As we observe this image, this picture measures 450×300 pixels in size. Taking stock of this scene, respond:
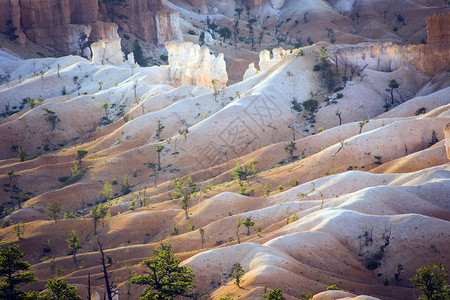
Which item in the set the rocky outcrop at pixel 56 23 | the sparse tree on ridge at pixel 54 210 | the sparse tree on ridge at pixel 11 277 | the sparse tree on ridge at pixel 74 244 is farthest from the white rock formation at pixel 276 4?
the sparse tree on ridge at pixel 11 277

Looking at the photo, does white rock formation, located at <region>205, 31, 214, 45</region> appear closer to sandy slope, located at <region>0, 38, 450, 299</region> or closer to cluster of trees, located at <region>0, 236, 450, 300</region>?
sandy slope, located at <region>0, 38, 450, 299</region>

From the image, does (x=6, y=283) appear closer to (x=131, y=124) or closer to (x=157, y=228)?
(x=157, y=228)

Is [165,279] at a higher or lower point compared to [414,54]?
higher

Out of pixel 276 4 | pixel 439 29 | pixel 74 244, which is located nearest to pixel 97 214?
pixel 74 244

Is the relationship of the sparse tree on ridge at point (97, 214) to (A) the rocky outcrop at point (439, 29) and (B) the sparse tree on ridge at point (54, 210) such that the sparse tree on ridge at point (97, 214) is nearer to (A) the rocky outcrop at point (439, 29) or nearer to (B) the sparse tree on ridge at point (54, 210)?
(B) the sparse tree on ridge at point (54, 210)

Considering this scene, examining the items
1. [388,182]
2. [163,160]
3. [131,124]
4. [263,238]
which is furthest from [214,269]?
[131,124]

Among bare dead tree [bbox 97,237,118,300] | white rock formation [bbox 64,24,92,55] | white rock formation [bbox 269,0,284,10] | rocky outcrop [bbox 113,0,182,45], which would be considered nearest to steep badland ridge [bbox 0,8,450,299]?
bare dead tree [bbox 97,237,118,300]

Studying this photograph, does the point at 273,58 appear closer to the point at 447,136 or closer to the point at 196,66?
the point at 196,66
